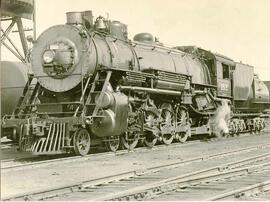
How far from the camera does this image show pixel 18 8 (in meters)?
25.7

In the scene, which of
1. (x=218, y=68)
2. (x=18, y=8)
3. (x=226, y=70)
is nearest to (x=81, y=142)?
(x=218, y=68)

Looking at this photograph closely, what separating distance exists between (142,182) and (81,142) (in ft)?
14.4

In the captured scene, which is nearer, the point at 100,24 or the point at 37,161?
the point at 37,161

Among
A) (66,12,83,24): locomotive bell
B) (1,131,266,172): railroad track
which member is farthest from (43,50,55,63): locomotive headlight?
(1,131,266,172): railroad track

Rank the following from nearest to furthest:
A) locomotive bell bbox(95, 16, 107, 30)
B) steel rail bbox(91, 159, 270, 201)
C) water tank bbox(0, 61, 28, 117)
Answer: steel rail bbox(91, 159, 270, 201)
locomotive bell bbox(95, 16, 107, 30)
water tank bbox(0, 61, 28, 117)

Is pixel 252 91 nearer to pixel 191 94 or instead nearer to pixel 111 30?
pixel 191 94

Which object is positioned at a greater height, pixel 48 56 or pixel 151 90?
pixel 48 56

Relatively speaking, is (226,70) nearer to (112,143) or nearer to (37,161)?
(112,143)

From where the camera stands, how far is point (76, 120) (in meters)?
11.2

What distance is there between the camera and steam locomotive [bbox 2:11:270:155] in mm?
11508

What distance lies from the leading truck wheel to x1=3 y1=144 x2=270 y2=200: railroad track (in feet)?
8.74

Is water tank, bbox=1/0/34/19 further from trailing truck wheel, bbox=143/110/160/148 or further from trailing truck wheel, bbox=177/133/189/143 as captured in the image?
trailing truck wheel, bbox=143/110/160/148

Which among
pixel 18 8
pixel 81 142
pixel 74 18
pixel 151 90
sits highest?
pixel 18 8

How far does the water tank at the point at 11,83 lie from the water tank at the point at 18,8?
1082cm
